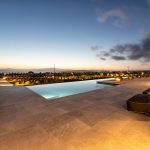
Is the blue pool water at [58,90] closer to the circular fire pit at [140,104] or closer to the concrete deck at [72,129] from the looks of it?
the concrete deck at [72,129]

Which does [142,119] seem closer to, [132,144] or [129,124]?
[129,124]

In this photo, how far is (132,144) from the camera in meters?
1.99

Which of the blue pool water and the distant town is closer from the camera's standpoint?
the blue pool water

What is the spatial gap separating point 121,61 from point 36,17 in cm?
3911

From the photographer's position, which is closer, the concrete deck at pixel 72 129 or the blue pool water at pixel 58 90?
the concrete deck at pixel 72 129

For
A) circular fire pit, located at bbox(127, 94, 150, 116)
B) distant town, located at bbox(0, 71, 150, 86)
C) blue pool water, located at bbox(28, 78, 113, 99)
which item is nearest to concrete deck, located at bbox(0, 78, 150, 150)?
circular fire pit, located at bbox(127, 94, 150, 116)

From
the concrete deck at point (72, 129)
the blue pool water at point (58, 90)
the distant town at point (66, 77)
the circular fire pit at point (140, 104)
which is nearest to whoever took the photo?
the concrete deck at point (72, 129)

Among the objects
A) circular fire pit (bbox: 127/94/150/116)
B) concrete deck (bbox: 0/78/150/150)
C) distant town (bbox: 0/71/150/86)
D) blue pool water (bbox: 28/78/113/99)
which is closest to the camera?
concrete deck (bbox: 0/78/150/150)

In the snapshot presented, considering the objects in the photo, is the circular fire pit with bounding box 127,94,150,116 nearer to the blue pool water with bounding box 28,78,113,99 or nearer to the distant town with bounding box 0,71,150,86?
the blue pool water with bounding box 28,78,113,99

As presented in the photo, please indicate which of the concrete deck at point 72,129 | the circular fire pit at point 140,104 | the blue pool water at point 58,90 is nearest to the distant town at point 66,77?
the blue pool water at point 58,90

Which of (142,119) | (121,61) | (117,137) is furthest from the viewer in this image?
(121,61)

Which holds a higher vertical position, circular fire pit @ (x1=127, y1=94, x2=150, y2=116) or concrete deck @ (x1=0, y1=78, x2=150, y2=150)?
circular fire pit @ (x1=127, y1=94, x2=150, y2=116)

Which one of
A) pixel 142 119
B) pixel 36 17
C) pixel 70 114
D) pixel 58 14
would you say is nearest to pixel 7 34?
pixel 36 17

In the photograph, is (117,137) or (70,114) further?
(70,114)
